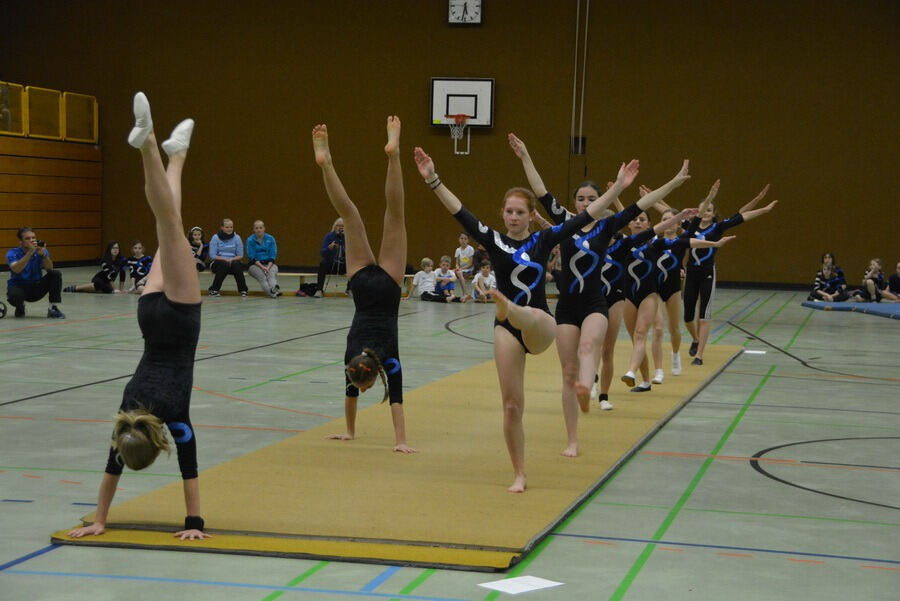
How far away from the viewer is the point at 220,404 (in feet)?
29.3

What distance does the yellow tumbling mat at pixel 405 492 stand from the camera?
496 centimetres

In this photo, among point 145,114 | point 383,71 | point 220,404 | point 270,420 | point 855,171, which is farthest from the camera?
point 383,71

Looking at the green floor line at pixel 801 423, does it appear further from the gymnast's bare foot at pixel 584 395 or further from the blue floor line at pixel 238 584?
the blue floor line at pixel 238 584

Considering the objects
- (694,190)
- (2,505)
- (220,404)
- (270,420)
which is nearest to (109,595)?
(2,505)

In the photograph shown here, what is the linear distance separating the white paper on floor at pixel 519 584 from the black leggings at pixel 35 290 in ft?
39.4

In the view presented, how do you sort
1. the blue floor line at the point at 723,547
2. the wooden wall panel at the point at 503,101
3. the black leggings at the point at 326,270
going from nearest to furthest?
1. the blue floor line at the point at 723,547
2. the black leggings at the point at 326,270
3. the wooden wall panel at the point at 503,101

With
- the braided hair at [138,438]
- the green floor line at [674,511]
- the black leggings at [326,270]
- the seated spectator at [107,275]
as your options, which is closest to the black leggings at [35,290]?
the seated spectator at [107,275]

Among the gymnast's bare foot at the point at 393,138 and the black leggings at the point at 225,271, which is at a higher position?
the gymnast's bare foot at the point at 393,138

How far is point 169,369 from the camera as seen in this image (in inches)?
201

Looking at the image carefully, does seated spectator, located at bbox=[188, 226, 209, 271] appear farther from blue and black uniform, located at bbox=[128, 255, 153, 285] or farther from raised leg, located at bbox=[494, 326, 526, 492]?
raised leg, located at bbox=[494, 326, 526, 492]

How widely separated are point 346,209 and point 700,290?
589 cm

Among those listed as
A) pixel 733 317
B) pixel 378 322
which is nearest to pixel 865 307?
pixel 733 317

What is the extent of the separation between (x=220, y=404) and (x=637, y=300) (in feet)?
12.4

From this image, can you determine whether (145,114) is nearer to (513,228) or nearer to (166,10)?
(513,228)
